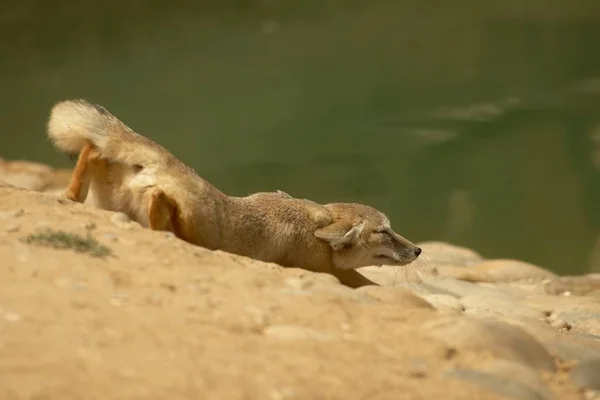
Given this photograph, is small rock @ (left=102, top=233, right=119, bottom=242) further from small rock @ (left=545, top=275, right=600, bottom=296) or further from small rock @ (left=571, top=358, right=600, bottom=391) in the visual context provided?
small rock @ (left=545, top=275, right=600, bottom=296)

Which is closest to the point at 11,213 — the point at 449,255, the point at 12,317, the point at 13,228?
the point at 13,228

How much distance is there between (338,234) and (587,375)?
2714 mm

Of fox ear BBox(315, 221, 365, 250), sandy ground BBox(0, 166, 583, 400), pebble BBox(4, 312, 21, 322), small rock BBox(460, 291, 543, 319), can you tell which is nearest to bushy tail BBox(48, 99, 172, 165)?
sandy ground BBox(0, 166, 583, 400)

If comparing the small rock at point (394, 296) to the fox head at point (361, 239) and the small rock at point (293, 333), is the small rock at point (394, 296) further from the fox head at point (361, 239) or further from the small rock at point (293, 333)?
the fox head at point (361, 239)

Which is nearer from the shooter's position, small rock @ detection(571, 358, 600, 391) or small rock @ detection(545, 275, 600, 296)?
small rock @ detection(571, 358, 600, 391)

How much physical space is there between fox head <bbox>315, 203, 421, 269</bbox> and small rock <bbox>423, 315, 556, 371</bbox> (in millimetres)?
2272

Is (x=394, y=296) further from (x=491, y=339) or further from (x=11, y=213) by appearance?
(x=11, y=213)

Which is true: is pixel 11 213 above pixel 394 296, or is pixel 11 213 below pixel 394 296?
below

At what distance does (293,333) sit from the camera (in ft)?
13.0

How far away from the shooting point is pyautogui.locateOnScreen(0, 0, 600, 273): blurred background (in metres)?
13.1

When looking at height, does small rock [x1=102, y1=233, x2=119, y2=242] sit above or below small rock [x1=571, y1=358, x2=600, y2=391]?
above

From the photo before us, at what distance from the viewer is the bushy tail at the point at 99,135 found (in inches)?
232

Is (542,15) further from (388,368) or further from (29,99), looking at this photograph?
(388,368)

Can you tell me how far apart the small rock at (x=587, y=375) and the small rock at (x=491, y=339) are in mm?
118
